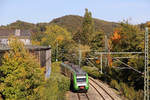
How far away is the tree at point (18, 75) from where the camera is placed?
11820 mm

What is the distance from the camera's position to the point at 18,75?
11859 millimetres

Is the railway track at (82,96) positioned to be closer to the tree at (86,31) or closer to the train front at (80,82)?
the train front at (80,82)

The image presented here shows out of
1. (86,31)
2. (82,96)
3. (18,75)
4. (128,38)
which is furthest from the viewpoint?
(86,31)

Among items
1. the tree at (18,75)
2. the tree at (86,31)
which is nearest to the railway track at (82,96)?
the tree at (18,75)

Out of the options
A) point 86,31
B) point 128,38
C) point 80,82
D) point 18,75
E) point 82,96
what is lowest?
point 82,96

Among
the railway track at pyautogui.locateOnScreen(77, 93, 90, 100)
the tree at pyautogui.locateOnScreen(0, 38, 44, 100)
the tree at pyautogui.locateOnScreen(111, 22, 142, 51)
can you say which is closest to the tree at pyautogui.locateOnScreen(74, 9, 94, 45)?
the tree at pyautogui.locateOnScreen(111, 22, 142, 51)

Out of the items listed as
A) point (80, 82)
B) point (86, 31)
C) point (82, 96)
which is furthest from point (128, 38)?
point (86, 31)

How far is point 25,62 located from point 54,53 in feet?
142

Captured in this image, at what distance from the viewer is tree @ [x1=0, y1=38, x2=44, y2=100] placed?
11.8m

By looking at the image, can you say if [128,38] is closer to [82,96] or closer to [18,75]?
[82,96]

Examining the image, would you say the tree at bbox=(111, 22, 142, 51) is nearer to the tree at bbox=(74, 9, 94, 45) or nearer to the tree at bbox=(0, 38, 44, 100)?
the tree at bbox=(74, 9, 94, 45)

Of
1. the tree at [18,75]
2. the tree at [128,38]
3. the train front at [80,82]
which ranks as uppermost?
the tree at [128,38]

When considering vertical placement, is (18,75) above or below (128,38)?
below

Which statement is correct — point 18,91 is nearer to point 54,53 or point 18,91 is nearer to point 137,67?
point 137,67
